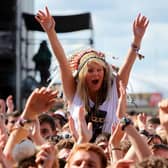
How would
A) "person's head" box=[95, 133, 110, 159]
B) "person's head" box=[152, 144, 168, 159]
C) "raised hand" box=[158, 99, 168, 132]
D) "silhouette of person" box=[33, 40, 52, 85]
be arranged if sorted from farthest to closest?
"silhouette of person" box=[33, 40, 52, 85] < "person's head" box=[95, 133, 110, 159] < "person's head" box=[152, 144, 168, 159] < "raised hand" box=[158, 99, 168, 132]

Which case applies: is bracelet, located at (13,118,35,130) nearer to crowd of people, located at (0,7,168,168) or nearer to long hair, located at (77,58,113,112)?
crowd of people, located at (0,7,168,168)

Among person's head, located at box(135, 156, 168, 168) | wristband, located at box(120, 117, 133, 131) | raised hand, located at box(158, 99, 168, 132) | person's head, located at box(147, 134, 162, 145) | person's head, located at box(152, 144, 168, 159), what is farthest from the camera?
person's head, located at box(147, 134, 162, 145)

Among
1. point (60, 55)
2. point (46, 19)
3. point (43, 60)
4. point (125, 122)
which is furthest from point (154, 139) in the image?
point (43, 60)

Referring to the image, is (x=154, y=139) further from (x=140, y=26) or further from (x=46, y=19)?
(x=46, y=19)

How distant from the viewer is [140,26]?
6066mm

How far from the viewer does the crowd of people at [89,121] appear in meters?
4.50

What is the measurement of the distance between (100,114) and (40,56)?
35.0 feet

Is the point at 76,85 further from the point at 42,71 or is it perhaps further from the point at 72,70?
the point at 42,71

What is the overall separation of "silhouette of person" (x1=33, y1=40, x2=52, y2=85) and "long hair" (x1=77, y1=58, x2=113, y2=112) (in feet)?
33.4

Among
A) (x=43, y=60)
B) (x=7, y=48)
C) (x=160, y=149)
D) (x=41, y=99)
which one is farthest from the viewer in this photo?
(x=43, y=60)

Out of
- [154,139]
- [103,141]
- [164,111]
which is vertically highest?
[164,111]

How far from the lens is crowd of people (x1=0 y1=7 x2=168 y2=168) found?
14.8ft

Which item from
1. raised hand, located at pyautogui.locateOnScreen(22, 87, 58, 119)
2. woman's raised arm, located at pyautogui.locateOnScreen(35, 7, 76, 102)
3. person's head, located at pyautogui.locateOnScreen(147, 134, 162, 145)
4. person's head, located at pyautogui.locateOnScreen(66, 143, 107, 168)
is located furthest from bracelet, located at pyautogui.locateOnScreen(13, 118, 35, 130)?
person's head, located at pyautogui.locateOnScreen(147, 134, 162, 145)

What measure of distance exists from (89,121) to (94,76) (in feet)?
1.05
